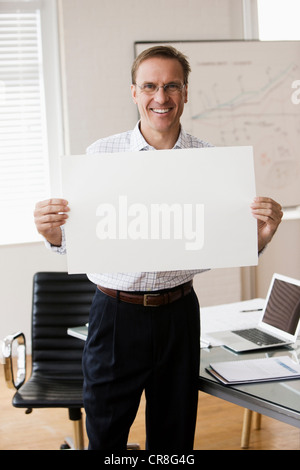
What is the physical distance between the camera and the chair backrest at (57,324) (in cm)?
287

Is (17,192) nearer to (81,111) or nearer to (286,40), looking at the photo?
(81,111)

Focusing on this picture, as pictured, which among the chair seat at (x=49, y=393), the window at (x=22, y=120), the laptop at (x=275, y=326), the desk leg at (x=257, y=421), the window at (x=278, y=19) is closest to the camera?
the laptop at (x=275, y=326)

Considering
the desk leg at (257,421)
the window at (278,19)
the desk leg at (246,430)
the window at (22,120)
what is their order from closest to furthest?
the desk leg at (246,430) → the desk leg at (257,421) → the window at (22,120) → the window at (278,19)

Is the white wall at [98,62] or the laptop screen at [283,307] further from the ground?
the white wall at [98,62]

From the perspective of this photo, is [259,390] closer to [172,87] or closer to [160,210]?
[160,210]

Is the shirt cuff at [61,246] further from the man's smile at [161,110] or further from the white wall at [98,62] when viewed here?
the white wall at [98,62]

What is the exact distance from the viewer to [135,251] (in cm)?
183

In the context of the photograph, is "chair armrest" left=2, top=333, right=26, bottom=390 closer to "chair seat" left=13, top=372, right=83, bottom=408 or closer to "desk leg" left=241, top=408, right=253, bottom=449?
"chair seat" left=13, top=372, right=83, bottom=408

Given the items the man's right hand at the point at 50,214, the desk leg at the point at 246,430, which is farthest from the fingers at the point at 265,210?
the desk leg at the point at 246,430

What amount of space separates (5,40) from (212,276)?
7.24ft

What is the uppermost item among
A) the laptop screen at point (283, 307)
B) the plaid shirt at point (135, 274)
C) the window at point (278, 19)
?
the window at point (278, 19)

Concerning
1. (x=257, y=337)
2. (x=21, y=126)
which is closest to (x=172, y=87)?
(x=257, y=337)

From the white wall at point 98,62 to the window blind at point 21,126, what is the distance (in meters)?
0.24

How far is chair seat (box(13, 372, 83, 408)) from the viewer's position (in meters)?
2.52
